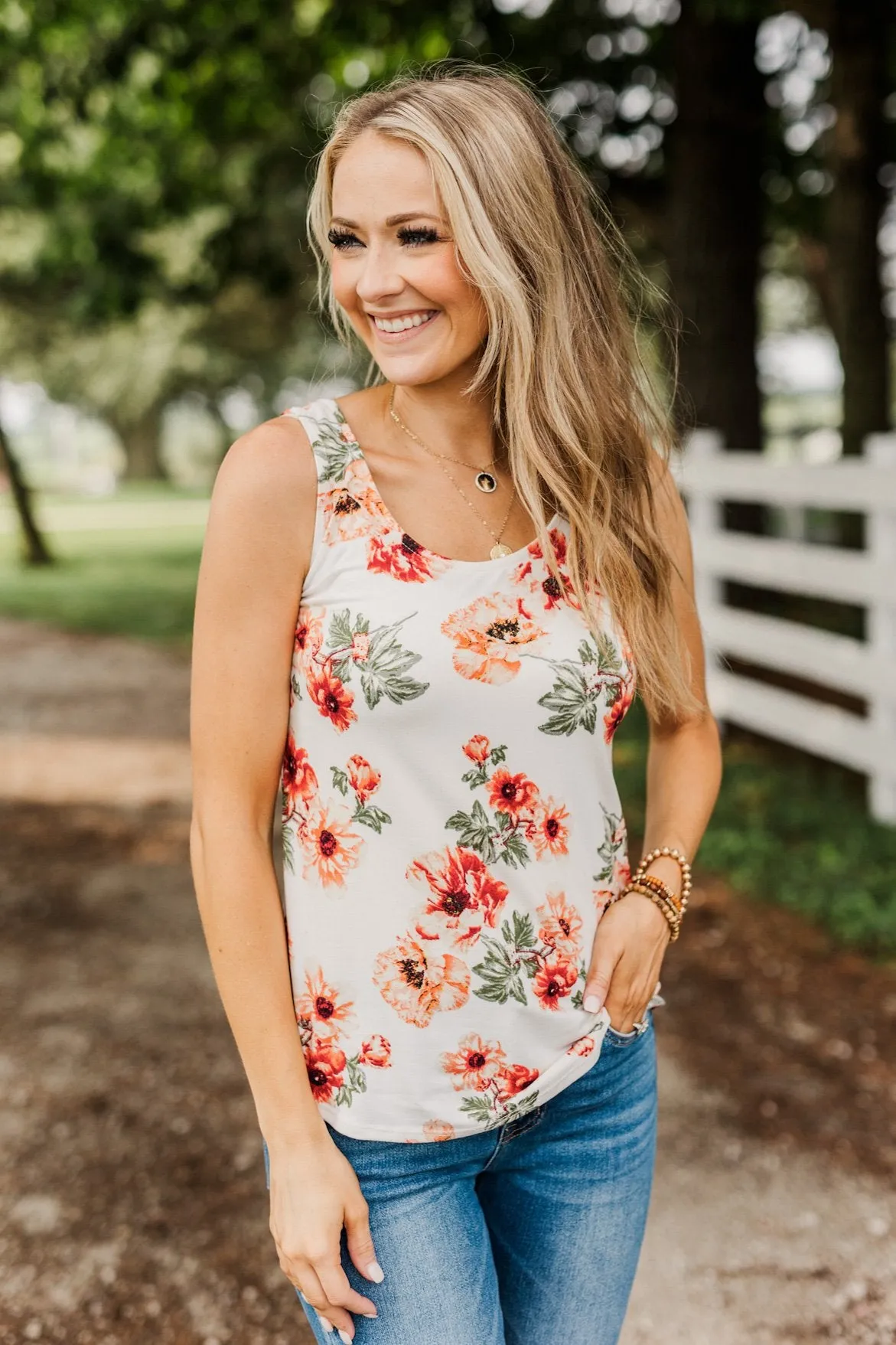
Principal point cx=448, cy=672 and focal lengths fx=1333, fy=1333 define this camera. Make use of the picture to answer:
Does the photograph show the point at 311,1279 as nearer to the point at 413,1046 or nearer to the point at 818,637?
the point at 413,1046

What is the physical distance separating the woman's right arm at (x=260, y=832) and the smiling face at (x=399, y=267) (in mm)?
267

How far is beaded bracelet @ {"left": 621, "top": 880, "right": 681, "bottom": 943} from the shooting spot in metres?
1.86

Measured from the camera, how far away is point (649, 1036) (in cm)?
188

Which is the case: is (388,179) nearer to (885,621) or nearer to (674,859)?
(674,859)

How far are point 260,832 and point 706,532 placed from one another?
6.03 metres

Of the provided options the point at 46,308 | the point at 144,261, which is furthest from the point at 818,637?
the point at 46,308

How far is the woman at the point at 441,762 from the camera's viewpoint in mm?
1547

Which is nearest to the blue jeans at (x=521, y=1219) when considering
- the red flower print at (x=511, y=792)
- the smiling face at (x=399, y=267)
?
the red flower print at (x=511, y=792)

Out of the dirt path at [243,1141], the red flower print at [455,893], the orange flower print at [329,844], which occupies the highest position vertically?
the orange flower print at [329,844]

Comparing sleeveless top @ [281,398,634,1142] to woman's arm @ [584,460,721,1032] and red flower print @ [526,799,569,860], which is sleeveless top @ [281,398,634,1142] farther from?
woman's arm @ [584,460,721,1032]

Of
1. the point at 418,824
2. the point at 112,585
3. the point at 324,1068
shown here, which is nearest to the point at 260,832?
the point at 418,824

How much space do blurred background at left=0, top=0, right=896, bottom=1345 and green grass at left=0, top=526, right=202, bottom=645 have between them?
0.36 feet

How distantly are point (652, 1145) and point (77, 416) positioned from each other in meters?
41.7

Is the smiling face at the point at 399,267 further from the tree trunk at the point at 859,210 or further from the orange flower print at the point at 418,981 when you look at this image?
the tree trunk at the point at 859,210
